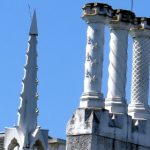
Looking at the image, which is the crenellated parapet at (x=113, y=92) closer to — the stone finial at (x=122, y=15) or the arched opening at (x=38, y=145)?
the stone finial at (x=122, y=15)

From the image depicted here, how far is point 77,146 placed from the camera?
34406 mm

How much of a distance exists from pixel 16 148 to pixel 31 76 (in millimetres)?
1830

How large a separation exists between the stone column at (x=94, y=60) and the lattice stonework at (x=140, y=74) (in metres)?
2.27

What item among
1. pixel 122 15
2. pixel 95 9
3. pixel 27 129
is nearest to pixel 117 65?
pixel 122 15

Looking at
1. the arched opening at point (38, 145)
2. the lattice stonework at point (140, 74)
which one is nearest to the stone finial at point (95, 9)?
the lattice stonework at point (140, 74)

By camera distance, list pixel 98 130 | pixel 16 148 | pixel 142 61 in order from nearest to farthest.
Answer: pixel 16 148 < pixel 98 130 < pixel 142 61

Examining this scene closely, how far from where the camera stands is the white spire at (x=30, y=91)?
993 inches

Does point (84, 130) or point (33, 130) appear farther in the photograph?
point (84, 130)

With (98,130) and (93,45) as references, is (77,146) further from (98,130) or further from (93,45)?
(93,45)

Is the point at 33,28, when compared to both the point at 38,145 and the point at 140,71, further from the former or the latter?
the point at 140,71

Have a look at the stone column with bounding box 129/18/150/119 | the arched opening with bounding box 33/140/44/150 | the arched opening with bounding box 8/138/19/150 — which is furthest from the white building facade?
the arched opening with bounding box 8/138/19/150

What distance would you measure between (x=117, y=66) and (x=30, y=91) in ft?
35.0

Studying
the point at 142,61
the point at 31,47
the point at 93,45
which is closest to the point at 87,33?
the point at 93,45

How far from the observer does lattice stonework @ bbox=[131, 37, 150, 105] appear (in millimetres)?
36812
